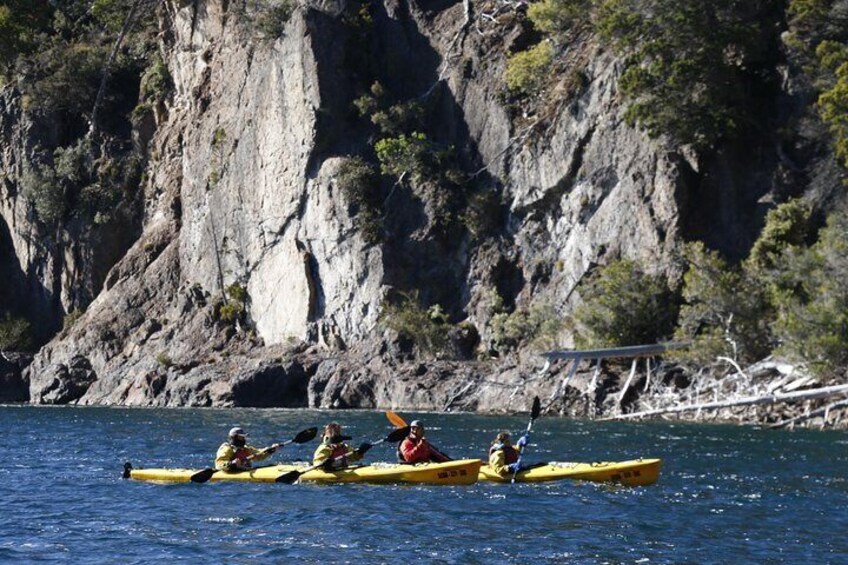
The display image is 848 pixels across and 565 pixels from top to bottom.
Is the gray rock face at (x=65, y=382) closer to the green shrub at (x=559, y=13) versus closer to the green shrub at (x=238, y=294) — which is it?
the green shrub at (x=238, y=294)

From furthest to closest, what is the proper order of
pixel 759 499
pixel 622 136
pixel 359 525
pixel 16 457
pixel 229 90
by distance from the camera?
pixel 229 90, pixel 622 136, pixel 16 457, pixel 759 499, pixel 359 525

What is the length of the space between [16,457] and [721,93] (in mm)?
28359

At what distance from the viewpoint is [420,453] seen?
3206 cm

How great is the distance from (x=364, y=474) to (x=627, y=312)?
20.8 meters

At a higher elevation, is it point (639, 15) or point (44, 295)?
point (639, 15)

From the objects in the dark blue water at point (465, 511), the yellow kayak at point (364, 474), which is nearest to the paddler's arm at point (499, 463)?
the dark blue water at point (465, 511)

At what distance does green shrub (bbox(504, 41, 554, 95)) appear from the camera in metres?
60.4

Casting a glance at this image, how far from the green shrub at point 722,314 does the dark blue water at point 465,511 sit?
5085 mm

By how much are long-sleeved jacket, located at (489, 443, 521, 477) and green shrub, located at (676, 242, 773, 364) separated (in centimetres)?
1596

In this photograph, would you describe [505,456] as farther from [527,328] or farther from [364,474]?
[527,328]

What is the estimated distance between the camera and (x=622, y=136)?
56562mm

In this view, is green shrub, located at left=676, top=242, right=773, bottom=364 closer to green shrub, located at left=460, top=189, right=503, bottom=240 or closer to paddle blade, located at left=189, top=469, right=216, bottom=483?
green shrub, located at left=460, top=189, right=503, bottom=240

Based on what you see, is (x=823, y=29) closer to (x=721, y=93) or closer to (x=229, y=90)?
(x=721, y=93)

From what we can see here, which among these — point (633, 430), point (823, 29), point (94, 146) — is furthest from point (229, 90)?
point (633, 430)
